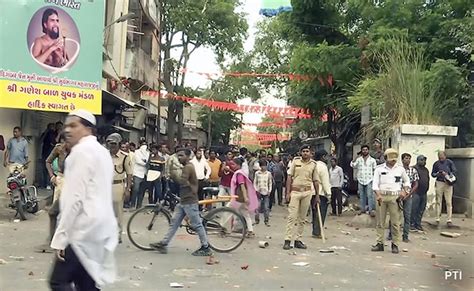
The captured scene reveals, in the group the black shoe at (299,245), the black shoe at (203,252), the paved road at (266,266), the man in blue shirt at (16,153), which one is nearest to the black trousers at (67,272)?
the paved road at (266,266)

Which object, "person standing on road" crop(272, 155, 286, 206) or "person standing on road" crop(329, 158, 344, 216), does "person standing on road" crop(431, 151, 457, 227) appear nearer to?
"person standing on road" crop(329, 158, 344, 216)

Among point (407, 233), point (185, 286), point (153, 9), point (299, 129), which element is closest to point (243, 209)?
point (407, 233)

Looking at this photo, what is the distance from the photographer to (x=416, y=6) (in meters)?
18.5

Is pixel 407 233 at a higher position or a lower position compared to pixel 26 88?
lower

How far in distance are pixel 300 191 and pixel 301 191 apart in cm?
2

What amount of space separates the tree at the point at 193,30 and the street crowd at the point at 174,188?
1718 centimetres

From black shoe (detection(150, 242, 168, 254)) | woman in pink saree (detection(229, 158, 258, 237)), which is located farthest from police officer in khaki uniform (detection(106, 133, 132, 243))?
woman in pink saree (detection(229, 158, 258, 237))

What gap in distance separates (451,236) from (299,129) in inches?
1163

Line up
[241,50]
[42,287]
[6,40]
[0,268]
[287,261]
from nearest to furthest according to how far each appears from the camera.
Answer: [42,287]
[0,268]
[287,261]
[6,40]
[241,50]

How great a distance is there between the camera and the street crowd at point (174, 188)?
3971 mm

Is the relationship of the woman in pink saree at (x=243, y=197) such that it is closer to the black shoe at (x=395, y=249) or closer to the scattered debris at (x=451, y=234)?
the black shoe at (x=395, y=249)

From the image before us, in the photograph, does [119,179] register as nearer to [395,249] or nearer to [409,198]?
[395,249]

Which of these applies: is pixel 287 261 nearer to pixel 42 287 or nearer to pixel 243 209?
pixel 243 209

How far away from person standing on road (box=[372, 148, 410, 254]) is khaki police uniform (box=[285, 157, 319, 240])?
1.07 metres
